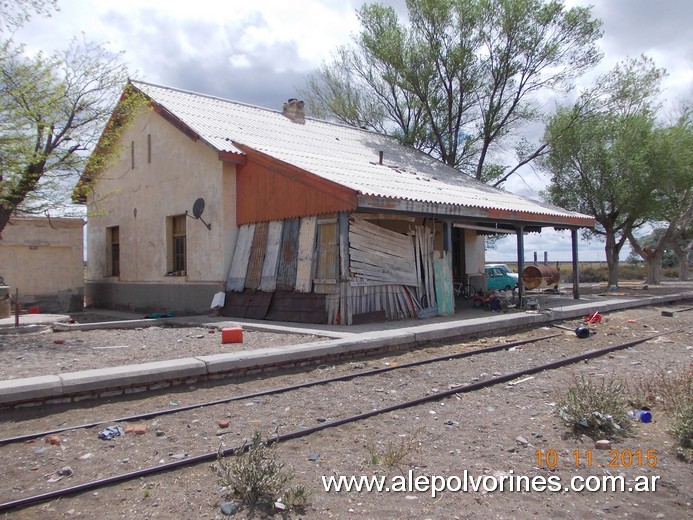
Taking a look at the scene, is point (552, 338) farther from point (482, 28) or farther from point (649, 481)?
point (482, 28)

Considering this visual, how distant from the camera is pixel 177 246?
1736 cm

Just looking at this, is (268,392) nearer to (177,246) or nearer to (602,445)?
(602,445)

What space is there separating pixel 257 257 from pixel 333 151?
5.55m

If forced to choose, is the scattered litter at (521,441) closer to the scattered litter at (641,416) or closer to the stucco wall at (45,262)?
the scattered litter at (641,416)

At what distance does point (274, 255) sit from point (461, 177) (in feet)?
37.9

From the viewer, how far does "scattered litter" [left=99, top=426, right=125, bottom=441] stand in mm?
5083

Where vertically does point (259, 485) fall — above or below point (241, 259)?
below

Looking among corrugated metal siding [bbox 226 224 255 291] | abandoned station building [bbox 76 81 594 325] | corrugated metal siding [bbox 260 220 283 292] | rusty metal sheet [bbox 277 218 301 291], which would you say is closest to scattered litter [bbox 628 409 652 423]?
abandoned station building [bbox 76 81 594 325]

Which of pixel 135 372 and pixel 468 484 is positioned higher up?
pixel 135 372

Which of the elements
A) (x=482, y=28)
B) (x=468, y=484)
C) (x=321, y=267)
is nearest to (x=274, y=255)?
(x=321, y=267)

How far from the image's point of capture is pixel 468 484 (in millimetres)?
4129

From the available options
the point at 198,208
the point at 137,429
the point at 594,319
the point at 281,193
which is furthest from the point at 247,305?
the point at 594,319

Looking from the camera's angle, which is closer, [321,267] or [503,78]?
[321,267]

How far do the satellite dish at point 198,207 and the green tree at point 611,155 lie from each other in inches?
741
